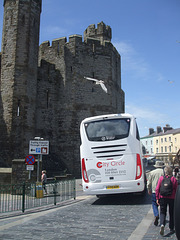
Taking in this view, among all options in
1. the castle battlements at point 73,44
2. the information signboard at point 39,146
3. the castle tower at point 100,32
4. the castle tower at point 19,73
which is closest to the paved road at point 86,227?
the information signboard at point 39,146

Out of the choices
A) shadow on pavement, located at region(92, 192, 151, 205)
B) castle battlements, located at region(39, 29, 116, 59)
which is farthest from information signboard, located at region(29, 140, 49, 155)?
castle battlements, located at region(39, 29, 116, 59)

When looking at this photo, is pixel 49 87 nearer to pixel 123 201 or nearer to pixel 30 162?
pixel 30 162

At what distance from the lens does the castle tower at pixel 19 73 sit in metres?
20.3

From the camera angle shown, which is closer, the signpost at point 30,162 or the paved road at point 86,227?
the paved road at point 86,227

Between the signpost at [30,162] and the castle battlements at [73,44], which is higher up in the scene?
the castle battlements at [73,44]

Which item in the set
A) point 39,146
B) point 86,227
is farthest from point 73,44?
Answer: point 86,227

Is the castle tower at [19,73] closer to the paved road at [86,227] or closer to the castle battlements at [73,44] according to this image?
the castle battlements at [73,44]

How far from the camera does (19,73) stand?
21125 millimetres

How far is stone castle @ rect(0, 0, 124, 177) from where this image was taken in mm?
20656

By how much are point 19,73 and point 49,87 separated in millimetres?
4251

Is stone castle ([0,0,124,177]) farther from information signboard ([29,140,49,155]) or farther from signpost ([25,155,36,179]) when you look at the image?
signpost ([25,155,36,179])

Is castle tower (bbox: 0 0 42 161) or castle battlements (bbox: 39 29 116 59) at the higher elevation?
castle battlements (bbox: 39 29 116 59)

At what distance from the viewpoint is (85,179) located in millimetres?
9617

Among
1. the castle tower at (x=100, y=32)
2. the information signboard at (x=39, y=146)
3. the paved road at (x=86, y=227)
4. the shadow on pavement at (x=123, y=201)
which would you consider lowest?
the shadow on pavement at (x=123, y=201)
